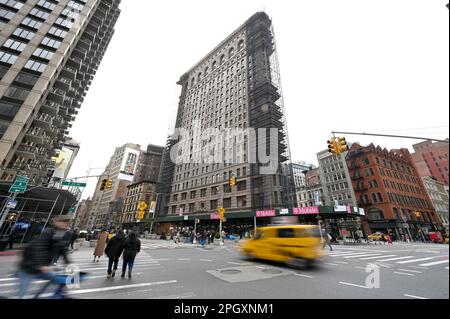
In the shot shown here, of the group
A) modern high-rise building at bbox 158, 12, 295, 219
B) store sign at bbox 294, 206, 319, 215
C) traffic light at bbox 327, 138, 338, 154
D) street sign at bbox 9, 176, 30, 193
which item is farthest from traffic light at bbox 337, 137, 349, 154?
modern high-rise building at bbox 158, 12, 295, 219

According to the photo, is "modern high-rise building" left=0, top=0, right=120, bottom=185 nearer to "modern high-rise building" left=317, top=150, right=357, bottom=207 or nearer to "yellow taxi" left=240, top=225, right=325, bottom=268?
"yellow taxi" left=240, top=225, right=325, bottom=268

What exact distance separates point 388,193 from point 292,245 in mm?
48607

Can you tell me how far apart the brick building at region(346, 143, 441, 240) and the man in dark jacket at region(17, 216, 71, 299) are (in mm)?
49773

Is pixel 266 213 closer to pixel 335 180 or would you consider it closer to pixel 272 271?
pixel 272 271

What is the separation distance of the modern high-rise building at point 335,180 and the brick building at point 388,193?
215cm

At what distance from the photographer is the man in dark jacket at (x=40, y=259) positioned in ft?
14.5

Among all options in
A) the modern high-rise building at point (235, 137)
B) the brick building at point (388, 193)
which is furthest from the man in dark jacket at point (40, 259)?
the brick building at point (388, 193)

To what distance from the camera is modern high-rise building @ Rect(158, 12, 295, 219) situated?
42438mm

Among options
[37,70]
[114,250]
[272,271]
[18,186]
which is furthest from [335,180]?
[37,70]

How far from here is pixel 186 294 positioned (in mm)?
5816

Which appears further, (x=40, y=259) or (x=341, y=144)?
(x=341, y=144)

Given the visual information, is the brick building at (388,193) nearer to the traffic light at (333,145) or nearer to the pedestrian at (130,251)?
the traffic light at (333,145)

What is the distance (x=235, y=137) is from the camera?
4906cm
